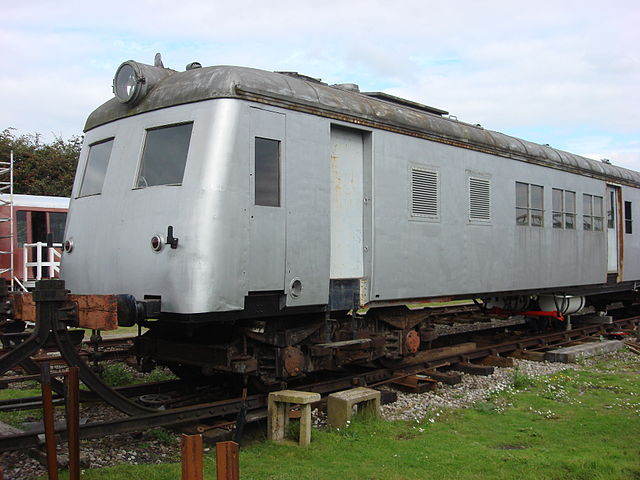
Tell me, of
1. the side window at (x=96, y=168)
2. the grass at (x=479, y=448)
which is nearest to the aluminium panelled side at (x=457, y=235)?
the grass at (x=479, y=448)

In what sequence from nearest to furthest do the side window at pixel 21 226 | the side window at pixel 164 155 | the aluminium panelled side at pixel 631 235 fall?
the side window at pixel 164 155, the aluminium panelled side at pixel 631 235, the side window at pixel 21 226

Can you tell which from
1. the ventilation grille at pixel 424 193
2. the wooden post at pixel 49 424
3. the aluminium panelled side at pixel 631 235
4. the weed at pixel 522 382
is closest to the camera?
the wooden post at pixel 49 424

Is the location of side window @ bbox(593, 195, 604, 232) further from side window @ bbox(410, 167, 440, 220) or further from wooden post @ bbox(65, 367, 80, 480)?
wooden post @ bbox(65, 367, 80, 480)

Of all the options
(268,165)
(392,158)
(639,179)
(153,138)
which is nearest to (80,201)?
(153,138)

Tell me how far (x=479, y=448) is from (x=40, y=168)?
1060 inches

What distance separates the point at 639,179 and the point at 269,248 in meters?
12.0

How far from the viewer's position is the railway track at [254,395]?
17.5 feet

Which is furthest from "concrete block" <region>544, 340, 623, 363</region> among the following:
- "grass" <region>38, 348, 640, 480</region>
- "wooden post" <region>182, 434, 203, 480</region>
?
"wooden post" <region>182, 434, 203, 480</region>

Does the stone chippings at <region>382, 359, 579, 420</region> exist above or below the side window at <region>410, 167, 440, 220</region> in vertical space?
below

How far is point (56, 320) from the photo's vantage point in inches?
206

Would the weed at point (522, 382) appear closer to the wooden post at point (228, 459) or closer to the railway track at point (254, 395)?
the railway track at point (254, 395)

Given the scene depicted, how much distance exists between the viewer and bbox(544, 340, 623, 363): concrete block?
34.8 ft

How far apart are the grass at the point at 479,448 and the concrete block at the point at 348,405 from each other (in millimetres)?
151

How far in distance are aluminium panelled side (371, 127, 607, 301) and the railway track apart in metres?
1.10
